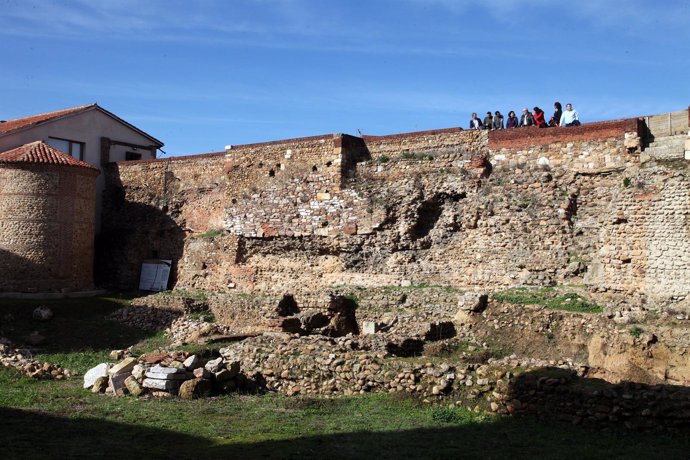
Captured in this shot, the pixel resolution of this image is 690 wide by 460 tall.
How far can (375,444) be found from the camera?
29.9ft

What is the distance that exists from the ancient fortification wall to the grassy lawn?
6817 mm

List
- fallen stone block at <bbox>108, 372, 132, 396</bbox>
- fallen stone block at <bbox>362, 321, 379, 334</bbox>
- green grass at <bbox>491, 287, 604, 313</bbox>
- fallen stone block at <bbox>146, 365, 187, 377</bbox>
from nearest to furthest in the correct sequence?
fallen stone block at <bbox>146, 365, 187, 377</bbox>, fallen stone block at <bbox>108, 372, 132, 396</bbox>, green grass at <bbox>491, 287, 604, 313</bbox>, fallen stone block at <bbox>362, 321, 379, 334</bbox>

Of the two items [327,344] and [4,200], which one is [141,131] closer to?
A: [4,200]

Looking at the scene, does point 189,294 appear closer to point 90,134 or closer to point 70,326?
point 70,326

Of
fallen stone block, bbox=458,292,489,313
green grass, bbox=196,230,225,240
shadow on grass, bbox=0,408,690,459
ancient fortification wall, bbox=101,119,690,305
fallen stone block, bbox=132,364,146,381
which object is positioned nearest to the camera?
shadow on grass, bbox=0,408,690,459

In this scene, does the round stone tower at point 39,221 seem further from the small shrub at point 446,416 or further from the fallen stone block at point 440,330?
the small shrub at point 446,416

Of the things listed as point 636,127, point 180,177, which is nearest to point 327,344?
point 636,127

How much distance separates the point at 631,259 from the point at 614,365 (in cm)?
306

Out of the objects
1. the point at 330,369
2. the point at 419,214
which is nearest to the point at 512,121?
the point at 419,214

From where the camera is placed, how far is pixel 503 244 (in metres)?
17.7

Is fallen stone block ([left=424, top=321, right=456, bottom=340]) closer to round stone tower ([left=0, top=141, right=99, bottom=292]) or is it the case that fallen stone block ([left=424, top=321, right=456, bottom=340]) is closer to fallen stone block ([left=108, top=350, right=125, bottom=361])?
fallen stone block ([left=108, top=350, right=125, bottom=361])

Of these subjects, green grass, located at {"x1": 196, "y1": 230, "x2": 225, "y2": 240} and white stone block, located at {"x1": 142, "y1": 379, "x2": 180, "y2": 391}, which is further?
green grass, located at {"x1": 196, "y1": 230, "x2": 225, "y2": 240}

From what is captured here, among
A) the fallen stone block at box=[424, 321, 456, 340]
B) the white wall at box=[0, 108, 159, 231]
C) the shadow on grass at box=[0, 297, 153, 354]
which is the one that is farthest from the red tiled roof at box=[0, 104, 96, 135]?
the fallen stone block at box=[424, 321, 456, 340]

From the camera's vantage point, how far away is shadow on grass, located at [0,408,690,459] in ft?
27.9
